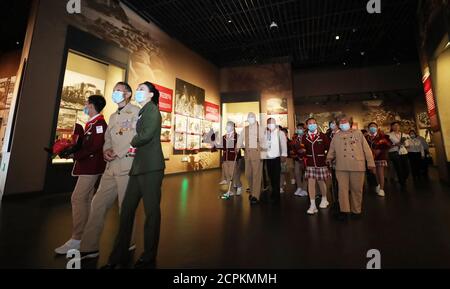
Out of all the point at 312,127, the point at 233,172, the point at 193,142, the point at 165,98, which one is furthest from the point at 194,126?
the point at 312,127

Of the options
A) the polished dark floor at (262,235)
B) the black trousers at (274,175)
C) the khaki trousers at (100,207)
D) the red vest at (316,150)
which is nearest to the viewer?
the polished dark floor at (262,235)

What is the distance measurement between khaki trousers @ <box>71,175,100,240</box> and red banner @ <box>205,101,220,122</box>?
978 centimetres

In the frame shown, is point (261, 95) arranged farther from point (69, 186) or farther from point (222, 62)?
point (69, 186)

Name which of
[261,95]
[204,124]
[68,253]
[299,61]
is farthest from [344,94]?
[68,253]

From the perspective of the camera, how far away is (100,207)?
208 centimetres

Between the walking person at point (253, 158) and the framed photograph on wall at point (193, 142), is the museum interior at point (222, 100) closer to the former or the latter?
the framed photograph on wall at point (193, 142)

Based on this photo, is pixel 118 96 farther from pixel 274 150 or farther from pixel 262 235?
pixel 274 150

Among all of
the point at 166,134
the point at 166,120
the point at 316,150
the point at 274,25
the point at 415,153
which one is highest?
the point at 274,25

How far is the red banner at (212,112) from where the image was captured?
11938 millimetres

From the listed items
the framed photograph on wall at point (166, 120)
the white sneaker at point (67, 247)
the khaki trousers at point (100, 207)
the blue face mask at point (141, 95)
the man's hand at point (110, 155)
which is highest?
the framed photograph on wall at point (166, 120)

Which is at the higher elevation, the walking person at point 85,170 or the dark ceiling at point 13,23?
the dark ceiling at point 13,23

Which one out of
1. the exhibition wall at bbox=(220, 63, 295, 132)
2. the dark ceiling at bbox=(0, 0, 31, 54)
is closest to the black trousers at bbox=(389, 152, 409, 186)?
the exhibition wall at bbox=(220, 63, 295, 132)

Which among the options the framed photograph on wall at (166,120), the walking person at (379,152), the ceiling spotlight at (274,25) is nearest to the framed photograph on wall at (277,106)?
the ceiling spotlight at (274,25)

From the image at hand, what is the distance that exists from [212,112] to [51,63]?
793 cm
